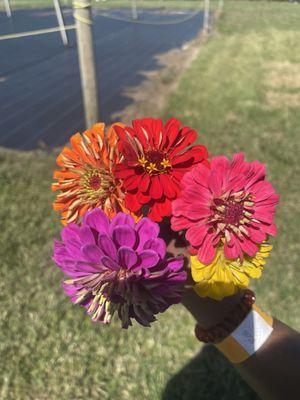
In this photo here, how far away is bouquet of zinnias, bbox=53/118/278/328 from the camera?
0.75m

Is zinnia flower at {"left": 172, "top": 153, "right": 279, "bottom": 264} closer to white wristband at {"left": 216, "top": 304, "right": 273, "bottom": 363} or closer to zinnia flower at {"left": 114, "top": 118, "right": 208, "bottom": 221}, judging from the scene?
zinnia flower at {"left": 114, "top": 118, "right": 208, "bottom": 221}

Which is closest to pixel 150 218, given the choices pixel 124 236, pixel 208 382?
pixel 124 236

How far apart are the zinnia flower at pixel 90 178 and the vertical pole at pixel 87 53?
291 centimetres

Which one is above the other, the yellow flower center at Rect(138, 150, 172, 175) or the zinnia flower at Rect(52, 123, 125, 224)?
the yellow flower center at Rect(138, 150, 172, 175)

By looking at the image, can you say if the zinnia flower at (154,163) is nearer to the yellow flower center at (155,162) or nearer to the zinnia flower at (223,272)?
the yellow flower center at (155,162)

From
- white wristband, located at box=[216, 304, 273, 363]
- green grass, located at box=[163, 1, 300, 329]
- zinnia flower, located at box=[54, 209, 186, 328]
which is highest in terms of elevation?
zinnia flower, located at box=[54, 209, 186, 328]

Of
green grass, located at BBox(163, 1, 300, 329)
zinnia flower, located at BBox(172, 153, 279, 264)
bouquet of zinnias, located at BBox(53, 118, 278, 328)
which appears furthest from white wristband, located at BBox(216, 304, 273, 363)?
green grass, located at BBox(163, 1, 300, 329)

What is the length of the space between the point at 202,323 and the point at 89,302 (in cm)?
43

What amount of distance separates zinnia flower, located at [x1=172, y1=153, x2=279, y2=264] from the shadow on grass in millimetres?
1747

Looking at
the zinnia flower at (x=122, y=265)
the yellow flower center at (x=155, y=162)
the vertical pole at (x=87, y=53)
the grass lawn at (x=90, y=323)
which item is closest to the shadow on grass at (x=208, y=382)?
the grass lawn at (x=90, y=323)

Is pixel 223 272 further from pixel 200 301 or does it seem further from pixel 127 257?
pixel 127 257

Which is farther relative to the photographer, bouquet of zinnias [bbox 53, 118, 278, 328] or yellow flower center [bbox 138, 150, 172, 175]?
yellow flower center [bbox 138, 150, 172, 175]

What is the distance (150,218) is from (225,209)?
181mm

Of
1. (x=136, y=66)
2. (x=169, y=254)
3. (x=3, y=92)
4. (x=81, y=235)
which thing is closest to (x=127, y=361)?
(x=169, y=254)
